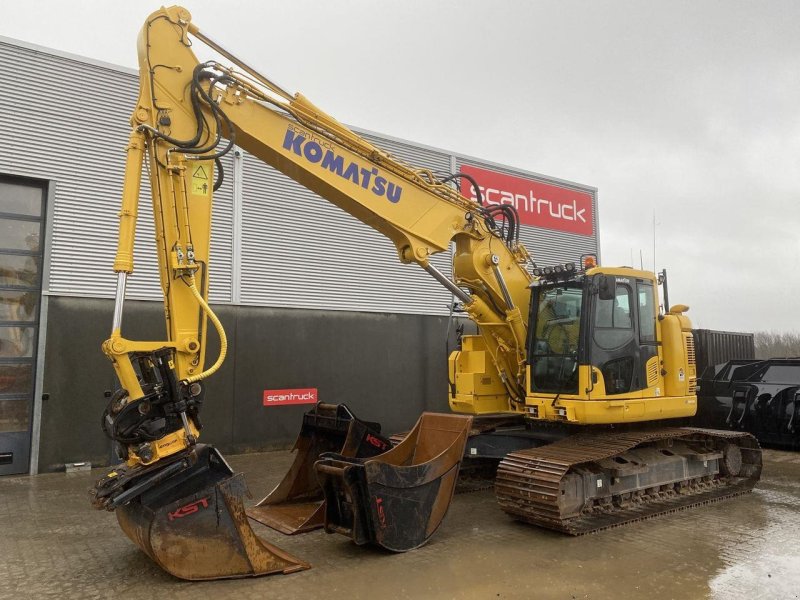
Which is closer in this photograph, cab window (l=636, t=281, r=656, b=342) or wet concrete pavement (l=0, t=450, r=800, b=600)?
wet concrete pavement (l=0, t=450, r=800, b=600)

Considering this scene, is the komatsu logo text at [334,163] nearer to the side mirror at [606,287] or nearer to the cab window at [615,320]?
the side mirror at [606,287]

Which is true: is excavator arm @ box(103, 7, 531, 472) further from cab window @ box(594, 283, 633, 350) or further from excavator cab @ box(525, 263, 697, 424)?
cab window @ box(594, 283, 633, 350)

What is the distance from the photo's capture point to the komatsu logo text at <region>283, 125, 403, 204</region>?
18.9 ft

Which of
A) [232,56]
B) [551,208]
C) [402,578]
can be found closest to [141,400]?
[402,578]

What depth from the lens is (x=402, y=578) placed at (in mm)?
4617

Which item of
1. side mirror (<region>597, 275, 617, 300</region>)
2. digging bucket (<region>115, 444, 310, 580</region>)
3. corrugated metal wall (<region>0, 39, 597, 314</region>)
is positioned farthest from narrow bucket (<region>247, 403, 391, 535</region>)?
corrugated metal wall (<region>0, 39, 597, 314</region>)

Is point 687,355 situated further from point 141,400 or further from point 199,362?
point 141,400

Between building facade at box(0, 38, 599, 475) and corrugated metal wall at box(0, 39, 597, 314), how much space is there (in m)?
0.02

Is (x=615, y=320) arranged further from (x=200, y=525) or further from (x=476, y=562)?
(x=200, y=525)

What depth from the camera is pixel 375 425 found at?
671cm

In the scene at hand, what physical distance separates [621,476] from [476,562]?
2.31 m

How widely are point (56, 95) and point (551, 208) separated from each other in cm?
1096

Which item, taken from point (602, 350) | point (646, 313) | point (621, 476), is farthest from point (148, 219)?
point (621, 476)

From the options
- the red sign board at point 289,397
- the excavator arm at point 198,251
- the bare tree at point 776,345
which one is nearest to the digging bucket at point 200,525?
the excavator arm at point 198,251
